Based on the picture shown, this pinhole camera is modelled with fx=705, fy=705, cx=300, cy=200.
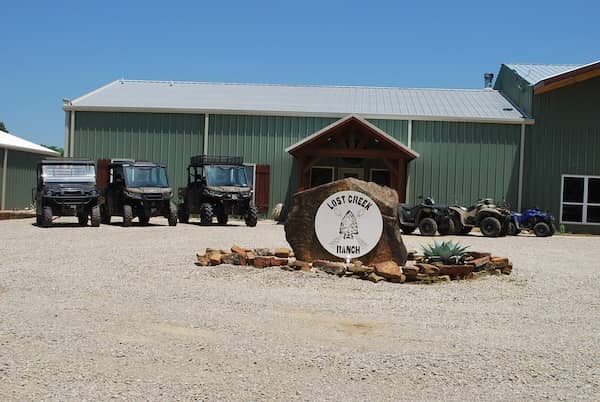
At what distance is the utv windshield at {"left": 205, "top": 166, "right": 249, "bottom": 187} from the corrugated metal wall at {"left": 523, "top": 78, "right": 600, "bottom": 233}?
10595 millimetres

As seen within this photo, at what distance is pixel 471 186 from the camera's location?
25.4 meters

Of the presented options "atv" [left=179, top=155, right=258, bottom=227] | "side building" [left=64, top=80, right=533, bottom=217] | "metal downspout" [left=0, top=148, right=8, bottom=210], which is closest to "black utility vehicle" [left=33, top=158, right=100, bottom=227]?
"atv" [left=179, top=155, right=258, bottom=227]

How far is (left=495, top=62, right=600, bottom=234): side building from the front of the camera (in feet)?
83.0

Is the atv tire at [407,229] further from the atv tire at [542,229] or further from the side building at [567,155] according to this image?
the side building at [567,155]

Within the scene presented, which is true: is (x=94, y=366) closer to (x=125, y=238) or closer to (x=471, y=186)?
(x=125, y=238)

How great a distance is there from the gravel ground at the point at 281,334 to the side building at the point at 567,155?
1494 cm

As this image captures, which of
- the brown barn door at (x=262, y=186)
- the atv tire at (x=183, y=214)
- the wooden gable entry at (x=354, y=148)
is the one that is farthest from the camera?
the brown barn door at (x=262, y=186)

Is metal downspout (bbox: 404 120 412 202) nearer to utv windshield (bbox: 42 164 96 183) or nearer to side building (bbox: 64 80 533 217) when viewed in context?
side building (bbox: 64 80 533 217)

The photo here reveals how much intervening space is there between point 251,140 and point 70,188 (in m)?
8.48

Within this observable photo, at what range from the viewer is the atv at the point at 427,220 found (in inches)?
790

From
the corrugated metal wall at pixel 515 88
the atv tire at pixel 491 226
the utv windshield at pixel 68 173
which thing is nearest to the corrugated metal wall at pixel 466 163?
the corrugated metal wall at pixel 515 88

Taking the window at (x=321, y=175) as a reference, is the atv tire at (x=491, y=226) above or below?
below

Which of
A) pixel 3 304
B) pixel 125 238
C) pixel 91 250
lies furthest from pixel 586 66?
pixel 3 304

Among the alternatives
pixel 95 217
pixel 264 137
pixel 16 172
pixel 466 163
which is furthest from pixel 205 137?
pixel 466 163
